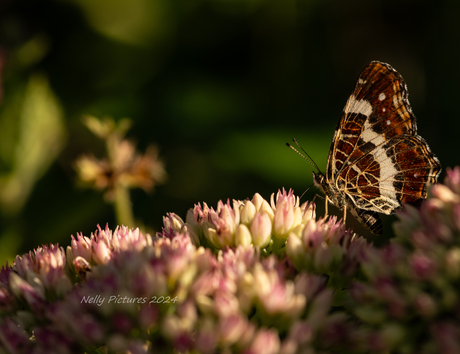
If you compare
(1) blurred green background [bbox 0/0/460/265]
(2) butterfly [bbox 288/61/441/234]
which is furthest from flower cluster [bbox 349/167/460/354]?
(1) blurred green background [bbox 0/0/460/265]

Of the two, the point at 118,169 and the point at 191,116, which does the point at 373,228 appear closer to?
the point at 118,169

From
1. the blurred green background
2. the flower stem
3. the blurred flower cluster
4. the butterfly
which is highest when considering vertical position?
the blurred green background

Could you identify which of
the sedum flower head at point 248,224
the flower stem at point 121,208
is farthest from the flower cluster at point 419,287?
the flower stem at point 121,208

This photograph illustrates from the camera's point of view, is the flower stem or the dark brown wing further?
the flower stem

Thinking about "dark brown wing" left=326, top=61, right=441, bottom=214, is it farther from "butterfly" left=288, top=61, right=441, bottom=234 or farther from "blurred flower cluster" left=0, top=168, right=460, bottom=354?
"blurred flower cluster" left=0, top=168, right=460, bottom=354

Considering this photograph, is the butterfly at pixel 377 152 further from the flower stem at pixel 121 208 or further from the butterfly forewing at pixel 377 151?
the flower stem at pixel 121 208

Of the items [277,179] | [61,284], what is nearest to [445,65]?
[277,179]

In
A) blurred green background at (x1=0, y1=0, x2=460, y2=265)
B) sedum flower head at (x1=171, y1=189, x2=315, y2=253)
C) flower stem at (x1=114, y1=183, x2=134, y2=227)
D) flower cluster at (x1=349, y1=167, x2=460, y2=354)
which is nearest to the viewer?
flower cluster at (x1=349, y1=167, x2=460, y2=354)
